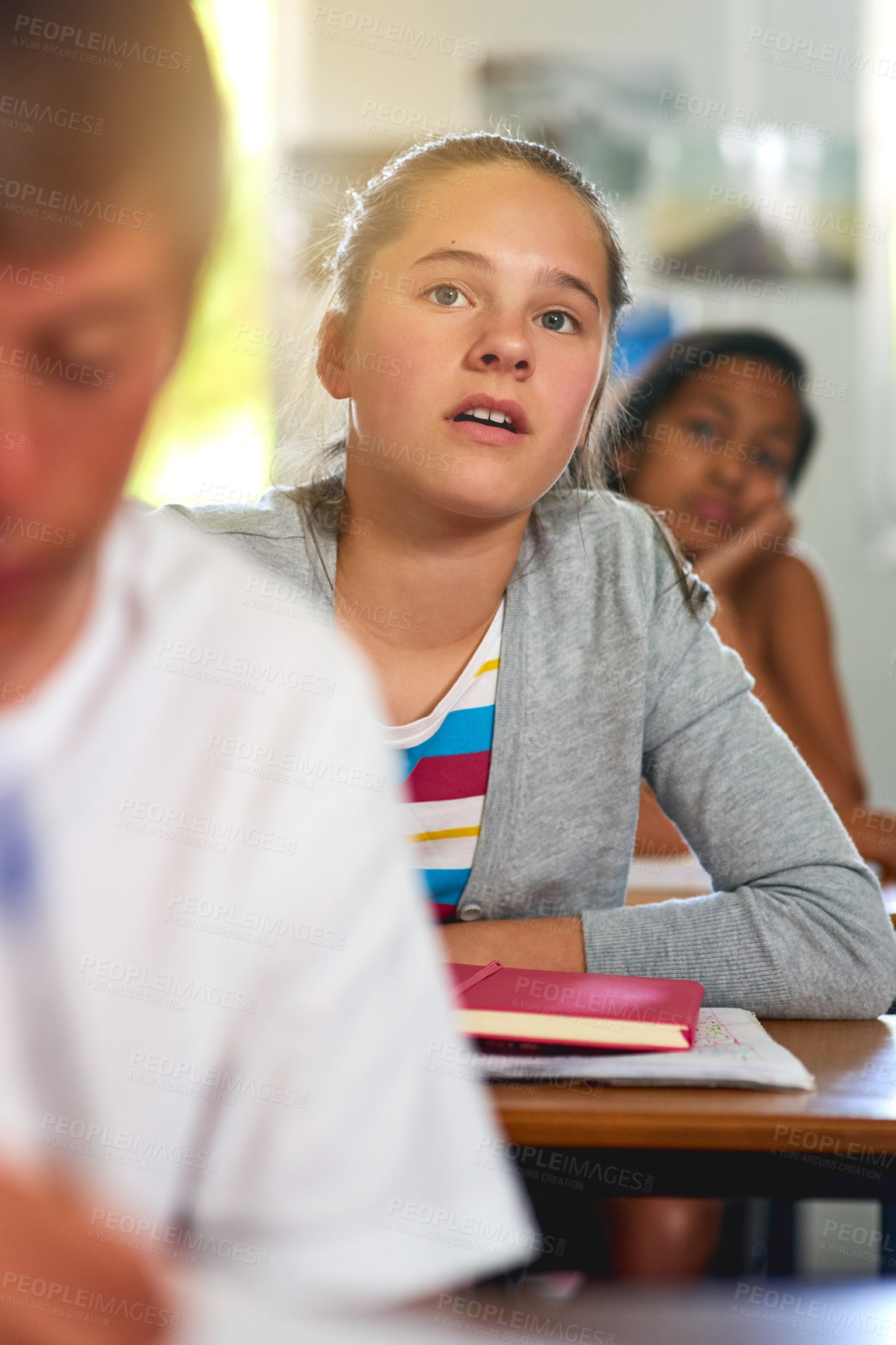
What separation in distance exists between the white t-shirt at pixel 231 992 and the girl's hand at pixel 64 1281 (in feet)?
0.11

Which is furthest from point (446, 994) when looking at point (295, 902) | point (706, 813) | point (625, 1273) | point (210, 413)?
point (210, 413)

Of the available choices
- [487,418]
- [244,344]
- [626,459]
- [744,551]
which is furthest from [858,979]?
[244,344]

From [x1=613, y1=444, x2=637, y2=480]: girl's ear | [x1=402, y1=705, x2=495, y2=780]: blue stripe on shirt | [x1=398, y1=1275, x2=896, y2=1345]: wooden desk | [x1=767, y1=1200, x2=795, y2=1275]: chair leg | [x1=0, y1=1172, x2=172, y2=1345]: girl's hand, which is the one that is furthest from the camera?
[x1=613, y1=444, x2=637, y2=480]: girl's ear

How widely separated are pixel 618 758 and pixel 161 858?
794 mm

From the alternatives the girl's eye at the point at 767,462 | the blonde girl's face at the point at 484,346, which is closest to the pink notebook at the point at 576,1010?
the blonde girl's face at the point at 484,346

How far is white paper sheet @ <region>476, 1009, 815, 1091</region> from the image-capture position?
0.75 metres

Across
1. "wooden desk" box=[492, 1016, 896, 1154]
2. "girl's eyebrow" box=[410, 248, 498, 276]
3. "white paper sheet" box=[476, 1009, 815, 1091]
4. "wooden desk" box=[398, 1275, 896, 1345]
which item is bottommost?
"wooden desk" box=[398, 1275, 896, 1345]

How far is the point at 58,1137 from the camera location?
333mm

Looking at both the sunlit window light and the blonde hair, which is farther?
the sunlit window light

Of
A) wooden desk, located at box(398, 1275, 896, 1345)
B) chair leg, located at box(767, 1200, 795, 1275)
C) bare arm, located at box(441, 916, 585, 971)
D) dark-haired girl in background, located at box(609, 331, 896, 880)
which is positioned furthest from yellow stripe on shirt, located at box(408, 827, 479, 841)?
dark-haired girl in background, located at box(609, 331, 896, 880)

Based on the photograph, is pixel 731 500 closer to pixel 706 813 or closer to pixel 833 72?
pixel 706 813

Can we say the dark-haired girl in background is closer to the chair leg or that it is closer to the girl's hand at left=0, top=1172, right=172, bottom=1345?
the chair leg

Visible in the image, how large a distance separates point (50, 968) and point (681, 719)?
2.78 feet

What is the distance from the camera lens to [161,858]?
1.18 feet
